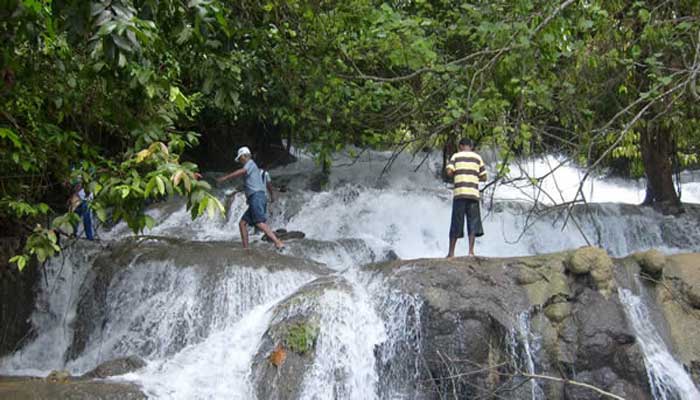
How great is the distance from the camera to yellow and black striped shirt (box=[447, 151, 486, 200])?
8.20m

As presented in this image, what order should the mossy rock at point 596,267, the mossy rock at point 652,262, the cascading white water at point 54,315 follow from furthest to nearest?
the cascading white water at point 54,315
the mossy rock at point 652,262
the mossy rock at point 596,267

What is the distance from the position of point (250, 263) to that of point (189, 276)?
84 centimetres

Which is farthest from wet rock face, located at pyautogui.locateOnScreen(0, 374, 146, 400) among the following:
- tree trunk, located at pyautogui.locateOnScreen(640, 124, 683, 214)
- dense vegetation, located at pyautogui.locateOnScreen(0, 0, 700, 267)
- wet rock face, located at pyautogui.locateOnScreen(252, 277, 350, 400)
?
tree trunk, located at pyautogui.locateOnScreen(640, 124, 683, 214)

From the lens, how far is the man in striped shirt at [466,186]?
8.20 metres

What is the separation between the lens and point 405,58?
6391 mm

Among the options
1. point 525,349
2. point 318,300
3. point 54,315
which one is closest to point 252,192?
point 318,300

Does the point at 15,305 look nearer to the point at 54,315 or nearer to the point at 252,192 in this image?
the point at 54,315

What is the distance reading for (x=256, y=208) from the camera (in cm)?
957

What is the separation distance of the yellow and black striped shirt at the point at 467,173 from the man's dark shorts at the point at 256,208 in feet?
9.25

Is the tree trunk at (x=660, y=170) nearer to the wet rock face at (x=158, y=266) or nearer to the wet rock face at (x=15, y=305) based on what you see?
the wet rock face at (x=158, y=266)

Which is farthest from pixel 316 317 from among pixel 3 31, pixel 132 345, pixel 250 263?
pixel 3 31

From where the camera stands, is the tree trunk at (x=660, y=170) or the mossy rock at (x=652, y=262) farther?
the tree trunk at (x=660, y=170)

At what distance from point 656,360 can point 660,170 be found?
7256mm

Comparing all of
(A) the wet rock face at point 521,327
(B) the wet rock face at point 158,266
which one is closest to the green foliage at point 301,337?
(A) the wet rock face at point 521,327
